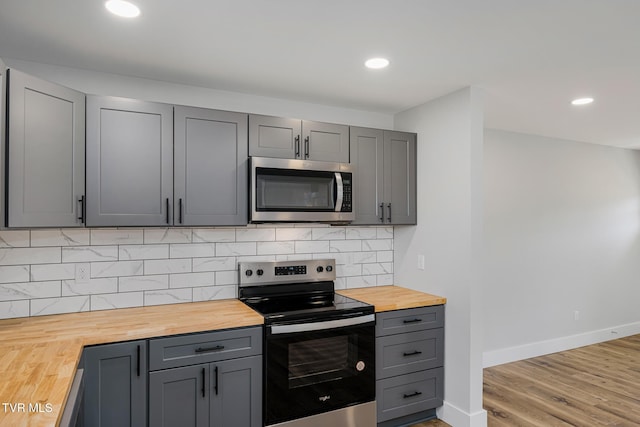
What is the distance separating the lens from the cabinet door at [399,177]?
329 centimetres

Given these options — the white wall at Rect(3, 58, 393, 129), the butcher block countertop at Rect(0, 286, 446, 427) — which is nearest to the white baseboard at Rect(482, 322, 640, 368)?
the butcher block countertop at Rect(0, 286, 446, 427)

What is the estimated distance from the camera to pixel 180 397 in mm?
2215

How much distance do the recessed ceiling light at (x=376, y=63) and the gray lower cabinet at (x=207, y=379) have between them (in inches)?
68.2

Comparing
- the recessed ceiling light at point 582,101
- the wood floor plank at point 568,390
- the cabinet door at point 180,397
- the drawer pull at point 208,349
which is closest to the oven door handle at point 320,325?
the drawer pull at point 208,349

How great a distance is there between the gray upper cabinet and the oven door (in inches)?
46.3

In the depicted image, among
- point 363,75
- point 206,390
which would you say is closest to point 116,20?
point 363,75

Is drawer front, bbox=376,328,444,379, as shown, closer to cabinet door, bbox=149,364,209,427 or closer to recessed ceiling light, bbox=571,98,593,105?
cabinet door, bbox=149,364,209,427

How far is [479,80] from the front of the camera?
274 cm

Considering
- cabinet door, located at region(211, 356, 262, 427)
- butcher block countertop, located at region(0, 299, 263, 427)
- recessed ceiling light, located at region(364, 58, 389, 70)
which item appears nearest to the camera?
butcher block countertop, located at region(0, 299, 263, 427)

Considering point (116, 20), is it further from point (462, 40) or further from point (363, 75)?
point (462, 40)

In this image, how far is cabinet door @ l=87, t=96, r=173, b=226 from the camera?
2354 millimetres

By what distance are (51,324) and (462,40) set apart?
8.99 feet

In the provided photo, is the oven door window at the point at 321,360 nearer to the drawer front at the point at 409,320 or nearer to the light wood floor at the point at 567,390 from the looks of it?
the drawer front at the point at 409,320

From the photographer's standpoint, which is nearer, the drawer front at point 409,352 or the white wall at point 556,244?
the drawer front at point 409,352
